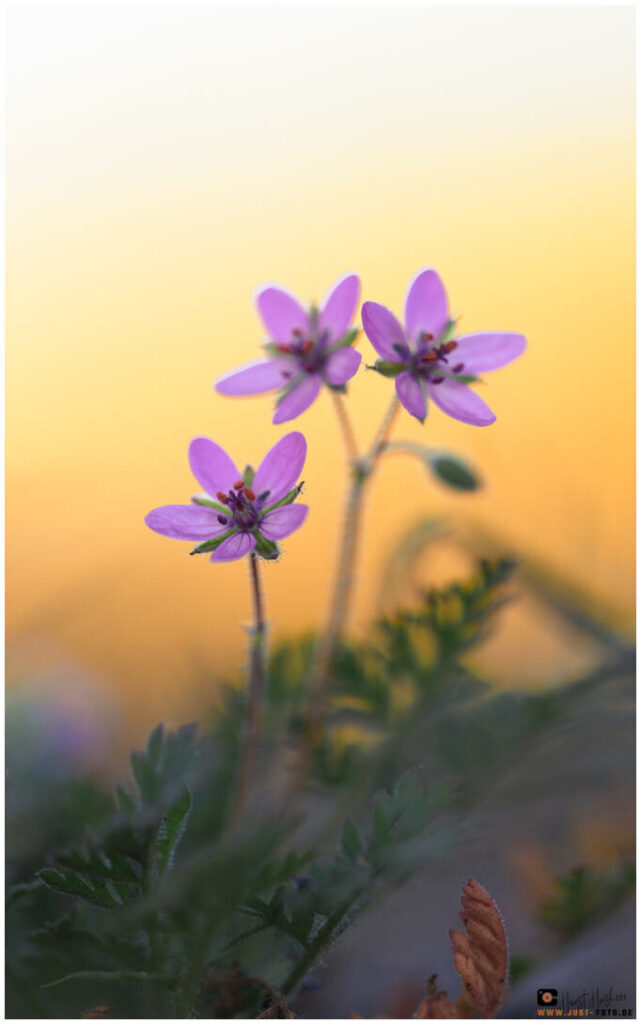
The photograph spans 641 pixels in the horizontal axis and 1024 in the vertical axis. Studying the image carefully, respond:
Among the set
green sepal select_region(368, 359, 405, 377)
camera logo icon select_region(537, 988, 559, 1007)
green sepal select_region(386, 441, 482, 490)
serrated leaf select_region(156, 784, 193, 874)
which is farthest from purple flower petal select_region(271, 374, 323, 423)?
camera logo icon select_region(537, 988, 559, 1007)

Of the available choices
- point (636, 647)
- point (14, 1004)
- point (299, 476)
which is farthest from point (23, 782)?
point (636, 647)

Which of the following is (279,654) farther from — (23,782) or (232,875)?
(232,875)

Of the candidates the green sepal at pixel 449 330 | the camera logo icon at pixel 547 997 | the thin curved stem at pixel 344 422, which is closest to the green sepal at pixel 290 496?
the thin curved stem at pixel 344 422

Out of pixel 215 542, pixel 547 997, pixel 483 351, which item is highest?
pixel 483 351

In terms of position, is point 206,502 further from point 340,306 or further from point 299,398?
point 340,306

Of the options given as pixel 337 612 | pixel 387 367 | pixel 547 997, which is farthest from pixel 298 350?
pixel 547 997

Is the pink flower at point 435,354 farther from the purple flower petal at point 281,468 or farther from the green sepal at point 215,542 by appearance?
the green sepal at point 215,542

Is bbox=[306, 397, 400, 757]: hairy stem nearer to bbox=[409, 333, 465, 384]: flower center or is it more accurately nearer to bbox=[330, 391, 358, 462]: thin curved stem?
bbox=[330, 391, 358, 462]: thin curved stem

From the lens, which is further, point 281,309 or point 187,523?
point 281,309
